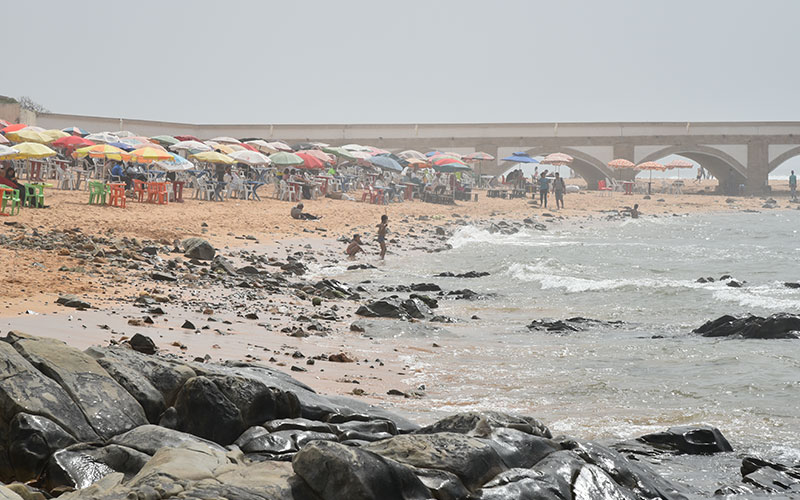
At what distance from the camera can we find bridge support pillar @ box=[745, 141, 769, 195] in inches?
2105

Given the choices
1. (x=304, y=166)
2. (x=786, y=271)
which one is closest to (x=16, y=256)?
(x=786, y=271)

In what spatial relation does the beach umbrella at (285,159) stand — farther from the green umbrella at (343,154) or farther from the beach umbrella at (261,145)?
the beach umbrella at (261,145)

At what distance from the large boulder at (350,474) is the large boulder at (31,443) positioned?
50.8 inches

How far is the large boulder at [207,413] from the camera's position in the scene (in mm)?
5059

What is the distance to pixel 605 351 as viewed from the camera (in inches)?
392

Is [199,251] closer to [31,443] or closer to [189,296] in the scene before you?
[189,296]

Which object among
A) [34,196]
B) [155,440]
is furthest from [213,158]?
[155,440]

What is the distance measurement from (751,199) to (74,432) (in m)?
51.9

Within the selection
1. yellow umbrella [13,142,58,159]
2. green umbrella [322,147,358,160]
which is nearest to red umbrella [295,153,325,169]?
green umbrella [322,147,358,160]

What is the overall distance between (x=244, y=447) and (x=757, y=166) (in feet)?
176

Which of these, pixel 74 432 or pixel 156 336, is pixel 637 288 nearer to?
pixel 156 336

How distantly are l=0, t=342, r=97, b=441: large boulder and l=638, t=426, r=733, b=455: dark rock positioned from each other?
144 inches

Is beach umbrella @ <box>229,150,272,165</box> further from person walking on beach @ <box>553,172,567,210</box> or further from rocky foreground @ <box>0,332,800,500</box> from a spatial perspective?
rocky foreground @ <box>0,332,800,500</box>

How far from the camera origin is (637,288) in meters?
16.1
